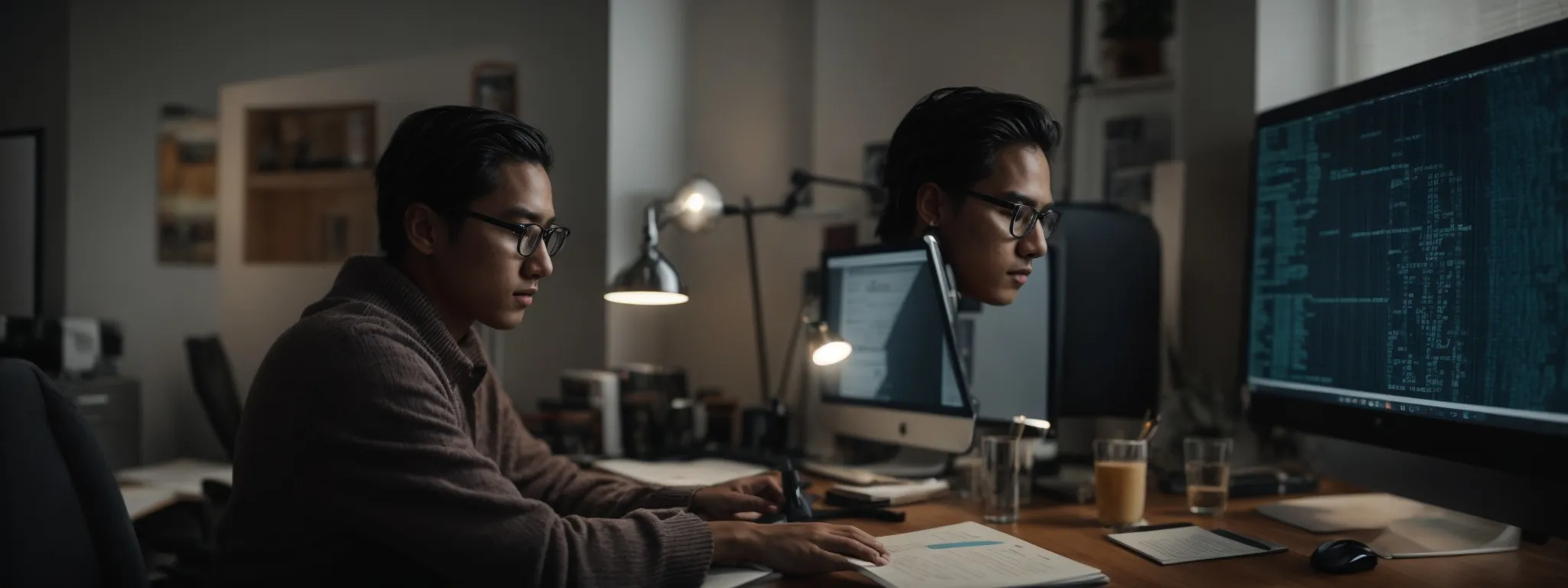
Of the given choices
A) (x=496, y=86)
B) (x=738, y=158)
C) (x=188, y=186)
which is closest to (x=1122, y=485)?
(x=738, y=158)

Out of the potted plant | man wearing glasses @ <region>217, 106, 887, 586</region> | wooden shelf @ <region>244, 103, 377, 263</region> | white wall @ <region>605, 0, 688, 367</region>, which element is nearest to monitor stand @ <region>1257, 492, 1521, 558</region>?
man wearing glasses @ <region>217, 106, 887, 586</region>

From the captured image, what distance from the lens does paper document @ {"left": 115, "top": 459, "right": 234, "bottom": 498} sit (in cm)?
262

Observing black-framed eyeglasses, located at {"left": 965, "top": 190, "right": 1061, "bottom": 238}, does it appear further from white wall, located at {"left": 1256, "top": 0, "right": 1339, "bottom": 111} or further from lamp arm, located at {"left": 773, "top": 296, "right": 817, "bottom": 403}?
white wall, located at {"left": 1256, "top": 0, "right": 1339, "bottom": 111}

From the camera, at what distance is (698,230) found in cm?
255

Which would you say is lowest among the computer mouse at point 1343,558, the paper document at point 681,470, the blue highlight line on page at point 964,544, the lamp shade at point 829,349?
the paper document at point 681,470

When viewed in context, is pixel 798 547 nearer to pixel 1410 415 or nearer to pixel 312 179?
pixel 1410 415

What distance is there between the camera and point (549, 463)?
1696 millimetres

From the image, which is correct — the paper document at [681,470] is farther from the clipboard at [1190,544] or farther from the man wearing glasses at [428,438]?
the clipboard at [1190,544]

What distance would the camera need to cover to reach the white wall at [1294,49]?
206 centimetres

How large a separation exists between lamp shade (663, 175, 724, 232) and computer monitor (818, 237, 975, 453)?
0.50m

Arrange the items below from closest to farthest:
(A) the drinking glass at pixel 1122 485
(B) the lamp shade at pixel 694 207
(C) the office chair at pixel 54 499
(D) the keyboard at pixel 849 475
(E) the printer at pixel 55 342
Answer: (C) the office chair at pixel 54 499, (A) the drinking glass at pixel 1122 485, (D) the keyboard at pixel 849 475, (B) the lamp shade at pixel 694 207, (E) the printer at pixel 55 342

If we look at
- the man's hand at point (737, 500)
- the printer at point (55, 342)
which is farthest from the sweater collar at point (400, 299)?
the printer at point (55, 342)

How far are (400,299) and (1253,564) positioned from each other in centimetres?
107

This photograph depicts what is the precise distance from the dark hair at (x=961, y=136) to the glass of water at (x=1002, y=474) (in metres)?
0.37
